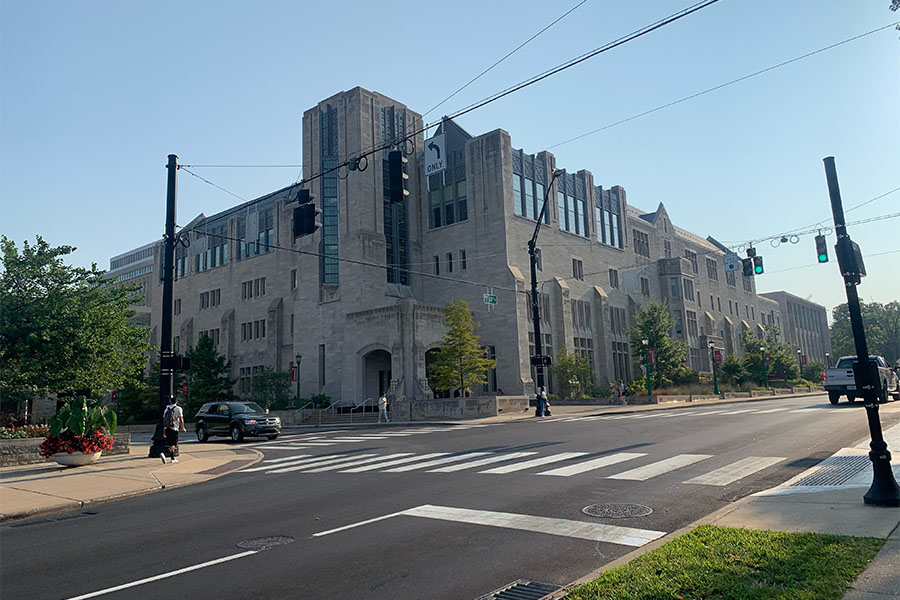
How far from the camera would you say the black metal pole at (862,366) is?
7.18m

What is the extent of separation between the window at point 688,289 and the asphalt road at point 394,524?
56.2 m

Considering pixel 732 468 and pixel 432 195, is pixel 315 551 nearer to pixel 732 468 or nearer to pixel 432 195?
pixel 732 468

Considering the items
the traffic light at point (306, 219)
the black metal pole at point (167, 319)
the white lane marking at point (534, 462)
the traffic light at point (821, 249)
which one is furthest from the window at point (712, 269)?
the traffic light at point (306, 219)

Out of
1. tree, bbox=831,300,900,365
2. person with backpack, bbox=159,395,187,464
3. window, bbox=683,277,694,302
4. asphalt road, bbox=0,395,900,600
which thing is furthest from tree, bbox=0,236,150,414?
tree, bbox=831,300,900,365

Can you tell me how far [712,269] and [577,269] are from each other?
1364 inches

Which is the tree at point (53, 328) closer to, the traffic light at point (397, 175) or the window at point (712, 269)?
the traffic light at point (397, 175)

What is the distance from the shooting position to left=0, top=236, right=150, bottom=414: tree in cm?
2033

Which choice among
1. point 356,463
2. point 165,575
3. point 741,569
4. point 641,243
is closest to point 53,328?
point 356,463

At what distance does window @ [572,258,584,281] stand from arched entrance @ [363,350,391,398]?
61.0 ft

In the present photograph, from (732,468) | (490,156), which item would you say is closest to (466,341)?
(490,156)

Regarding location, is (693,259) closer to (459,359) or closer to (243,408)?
(459,359)

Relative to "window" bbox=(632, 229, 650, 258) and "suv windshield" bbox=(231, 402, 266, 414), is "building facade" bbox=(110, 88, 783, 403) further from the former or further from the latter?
"suv windshield" bbox=(231, 402, 266, 414)

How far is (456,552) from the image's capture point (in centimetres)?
613

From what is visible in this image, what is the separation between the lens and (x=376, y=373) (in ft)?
150
